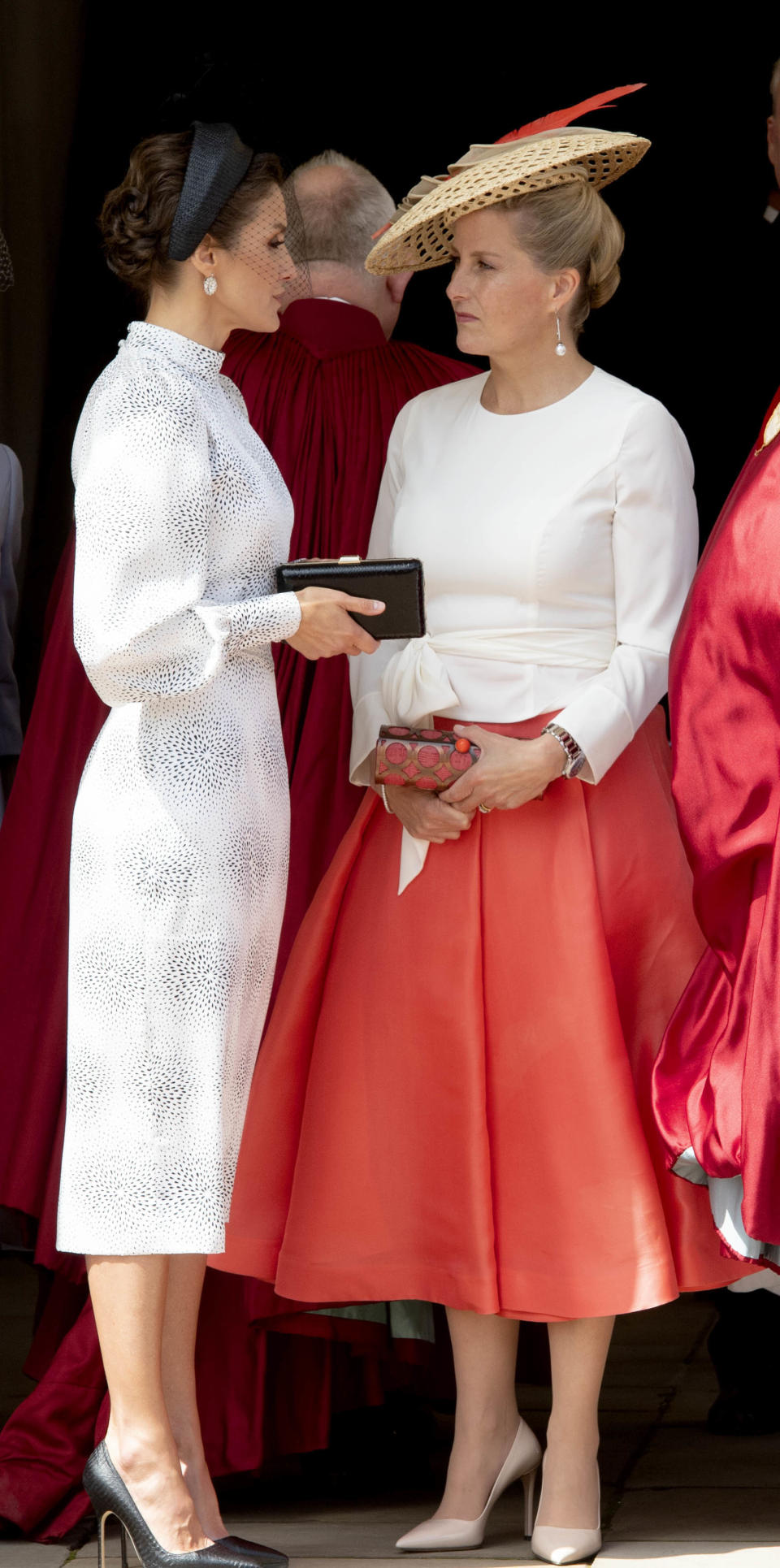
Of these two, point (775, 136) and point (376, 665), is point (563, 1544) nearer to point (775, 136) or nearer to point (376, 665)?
point (376, 665)

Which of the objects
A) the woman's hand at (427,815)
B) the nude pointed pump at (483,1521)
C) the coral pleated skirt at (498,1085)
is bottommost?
the nude pointed pump at (483,1521)

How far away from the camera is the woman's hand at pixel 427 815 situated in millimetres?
2523

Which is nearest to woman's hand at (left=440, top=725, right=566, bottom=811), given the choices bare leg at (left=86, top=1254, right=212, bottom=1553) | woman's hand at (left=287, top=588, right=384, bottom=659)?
woman's hand at (left=287, top=588, right=384, bottom=659)

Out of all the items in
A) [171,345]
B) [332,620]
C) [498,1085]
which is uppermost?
[171,345]

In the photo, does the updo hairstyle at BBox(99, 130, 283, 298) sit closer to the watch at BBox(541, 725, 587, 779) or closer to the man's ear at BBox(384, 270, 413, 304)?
the man's ear at BBox(384, 270, 413, 304)

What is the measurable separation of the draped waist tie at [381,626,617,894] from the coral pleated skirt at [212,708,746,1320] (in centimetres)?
8

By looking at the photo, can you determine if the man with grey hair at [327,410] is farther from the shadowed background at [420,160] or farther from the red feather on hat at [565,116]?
the shadowed background at [420,160]

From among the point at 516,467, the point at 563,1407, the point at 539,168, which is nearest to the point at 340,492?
the point at 516,467

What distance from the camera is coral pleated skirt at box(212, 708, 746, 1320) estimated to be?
2432 millimetres

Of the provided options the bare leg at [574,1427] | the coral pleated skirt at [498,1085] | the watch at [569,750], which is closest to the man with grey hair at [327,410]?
the coral pleated skirt at [498,1085]

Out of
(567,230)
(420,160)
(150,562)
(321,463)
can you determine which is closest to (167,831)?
(150,562)

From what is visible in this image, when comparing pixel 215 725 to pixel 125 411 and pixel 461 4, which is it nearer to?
pixel 125 411

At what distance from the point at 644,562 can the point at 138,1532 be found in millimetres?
1345

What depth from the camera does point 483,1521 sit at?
250 cm
